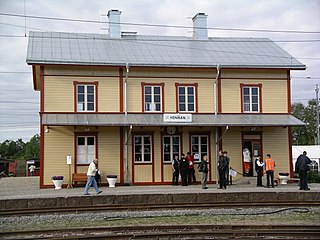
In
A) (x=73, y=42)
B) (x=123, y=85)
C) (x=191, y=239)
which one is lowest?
(x=191, y=239)

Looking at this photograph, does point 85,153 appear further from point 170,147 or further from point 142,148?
point 170,147

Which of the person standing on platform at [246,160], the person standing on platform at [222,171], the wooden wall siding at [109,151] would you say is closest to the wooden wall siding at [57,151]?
the wooden wall siding at [109,151]

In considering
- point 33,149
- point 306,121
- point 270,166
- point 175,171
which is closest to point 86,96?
point 175,171

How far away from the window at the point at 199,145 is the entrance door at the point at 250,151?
2.02m

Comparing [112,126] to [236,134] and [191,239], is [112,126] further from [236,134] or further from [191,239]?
[191,239]

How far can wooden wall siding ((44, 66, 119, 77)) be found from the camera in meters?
25.3

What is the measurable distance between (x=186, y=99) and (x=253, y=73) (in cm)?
394

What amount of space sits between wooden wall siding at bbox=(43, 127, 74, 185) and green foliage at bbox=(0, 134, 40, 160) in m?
60.1

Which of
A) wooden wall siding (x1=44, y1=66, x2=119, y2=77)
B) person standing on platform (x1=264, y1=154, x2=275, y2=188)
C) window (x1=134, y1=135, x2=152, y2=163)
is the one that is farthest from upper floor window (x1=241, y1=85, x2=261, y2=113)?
wooden wall siding (x1=44, y1=66, x2=119, y2=77)

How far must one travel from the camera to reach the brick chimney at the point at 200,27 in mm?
31250

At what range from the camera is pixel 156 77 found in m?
26.4

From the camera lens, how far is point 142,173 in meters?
25.9

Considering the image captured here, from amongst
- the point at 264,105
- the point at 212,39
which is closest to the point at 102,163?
the point at 264,105

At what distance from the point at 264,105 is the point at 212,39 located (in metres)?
6.47
